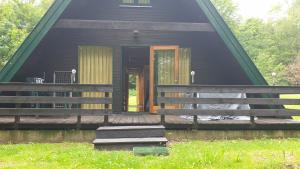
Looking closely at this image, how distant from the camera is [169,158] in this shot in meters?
5.08

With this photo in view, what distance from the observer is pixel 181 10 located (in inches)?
405

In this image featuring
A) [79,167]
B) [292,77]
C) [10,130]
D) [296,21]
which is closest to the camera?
[79,167]

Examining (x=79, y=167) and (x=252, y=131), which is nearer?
(x=79, y=167)

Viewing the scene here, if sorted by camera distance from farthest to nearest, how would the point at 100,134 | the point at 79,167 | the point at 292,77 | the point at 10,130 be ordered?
the point at 292,77, the point at 10,130, the point at 100,134, the point at 79,167

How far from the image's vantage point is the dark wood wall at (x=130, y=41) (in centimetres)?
994

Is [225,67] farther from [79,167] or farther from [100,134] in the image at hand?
[79,167]

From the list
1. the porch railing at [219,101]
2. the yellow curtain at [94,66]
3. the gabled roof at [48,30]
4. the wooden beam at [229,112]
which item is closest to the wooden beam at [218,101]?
the porch railing at [219,101]

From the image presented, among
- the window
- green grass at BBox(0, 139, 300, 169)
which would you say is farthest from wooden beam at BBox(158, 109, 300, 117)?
the window

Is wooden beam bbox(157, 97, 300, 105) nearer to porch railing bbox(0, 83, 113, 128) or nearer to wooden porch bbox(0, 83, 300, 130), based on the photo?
wooden porch bbox(0, 83, 300, 130)

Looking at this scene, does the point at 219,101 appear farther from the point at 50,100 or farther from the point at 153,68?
the point at 50,100

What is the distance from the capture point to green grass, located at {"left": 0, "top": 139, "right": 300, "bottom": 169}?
15.5 ft

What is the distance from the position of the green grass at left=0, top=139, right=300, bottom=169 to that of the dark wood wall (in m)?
4.00

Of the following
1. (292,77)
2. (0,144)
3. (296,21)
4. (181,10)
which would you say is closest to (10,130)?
(0,144)

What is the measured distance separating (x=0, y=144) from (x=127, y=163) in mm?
3536
